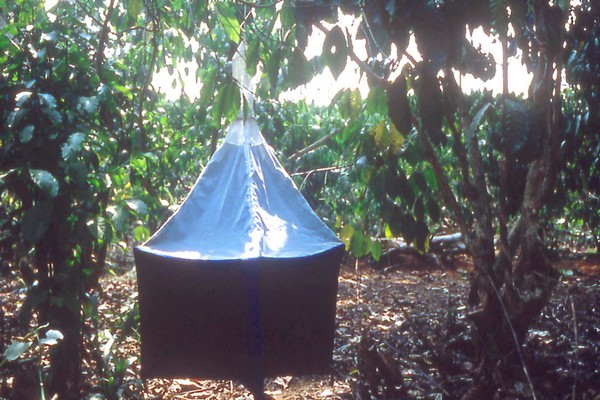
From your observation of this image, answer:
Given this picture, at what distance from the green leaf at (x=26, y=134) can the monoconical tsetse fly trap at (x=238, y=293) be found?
480 millimetres

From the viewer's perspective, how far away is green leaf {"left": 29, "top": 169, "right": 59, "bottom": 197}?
179 cm

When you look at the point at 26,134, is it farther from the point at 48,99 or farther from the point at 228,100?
the point at 228,100

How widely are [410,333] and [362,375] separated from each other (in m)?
1.01

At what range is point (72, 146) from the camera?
1.87 meters

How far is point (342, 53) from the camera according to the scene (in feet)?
5.72

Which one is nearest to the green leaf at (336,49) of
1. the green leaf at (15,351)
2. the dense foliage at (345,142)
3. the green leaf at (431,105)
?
the dense foliage at (345,142)

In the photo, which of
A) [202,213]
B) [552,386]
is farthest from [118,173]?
[552,386]

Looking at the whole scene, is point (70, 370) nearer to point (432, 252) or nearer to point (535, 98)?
point (535, 98)

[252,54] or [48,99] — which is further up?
[252,54]

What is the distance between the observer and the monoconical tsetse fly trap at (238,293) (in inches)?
80.0

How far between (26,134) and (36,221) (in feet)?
0.88

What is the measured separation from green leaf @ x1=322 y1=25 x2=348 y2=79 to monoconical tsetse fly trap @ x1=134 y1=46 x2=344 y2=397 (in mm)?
619

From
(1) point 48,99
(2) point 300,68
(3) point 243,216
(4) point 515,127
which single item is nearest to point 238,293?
(3) point 243,216

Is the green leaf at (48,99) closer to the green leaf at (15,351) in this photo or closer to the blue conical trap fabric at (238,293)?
the blue conical trap fabric at (238,293)
